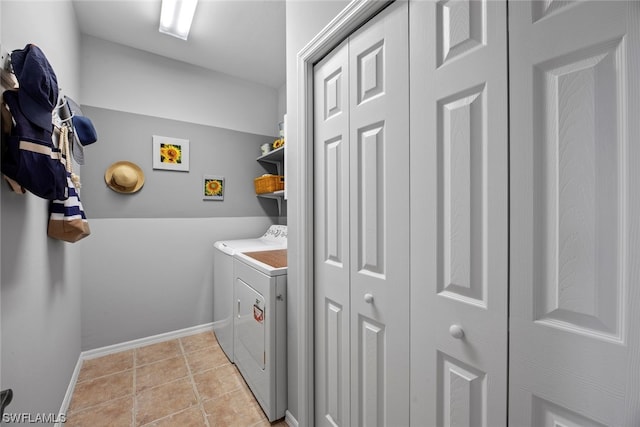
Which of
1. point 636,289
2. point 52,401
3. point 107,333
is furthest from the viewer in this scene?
point 107,333

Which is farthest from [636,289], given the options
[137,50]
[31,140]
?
[137,50]

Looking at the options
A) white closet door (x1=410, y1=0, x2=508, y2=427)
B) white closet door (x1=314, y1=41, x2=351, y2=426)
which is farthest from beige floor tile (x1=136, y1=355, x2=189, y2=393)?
white closet door (x1=410, y1=0, x2=508, y2=427)

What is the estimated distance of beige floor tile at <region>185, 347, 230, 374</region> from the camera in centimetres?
212

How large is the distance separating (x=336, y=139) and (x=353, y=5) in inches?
20.7

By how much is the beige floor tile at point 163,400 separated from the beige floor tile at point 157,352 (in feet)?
1.42

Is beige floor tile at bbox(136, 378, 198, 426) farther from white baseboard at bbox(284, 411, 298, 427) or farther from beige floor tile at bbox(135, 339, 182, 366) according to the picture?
white baseboard at bbox(284, 411, 298, 427)

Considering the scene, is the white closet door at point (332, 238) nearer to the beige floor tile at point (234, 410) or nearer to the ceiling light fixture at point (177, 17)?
the beige floor tile at point (234, 410)

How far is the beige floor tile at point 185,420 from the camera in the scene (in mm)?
1559

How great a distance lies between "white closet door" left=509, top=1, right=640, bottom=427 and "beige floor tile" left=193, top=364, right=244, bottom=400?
6.05 feet

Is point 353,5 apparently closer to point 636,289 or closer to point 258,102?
point 636,289

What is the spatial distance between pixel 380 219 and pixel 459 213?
12.6 inches

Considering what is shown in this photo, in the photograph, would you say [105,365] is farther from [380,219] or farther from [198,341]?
[380,219]

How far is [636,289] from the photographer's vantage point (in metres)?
0.50

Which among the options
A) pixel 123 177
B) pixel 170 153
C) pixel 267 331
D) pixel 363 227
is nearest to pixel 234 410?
pixel 267 331
